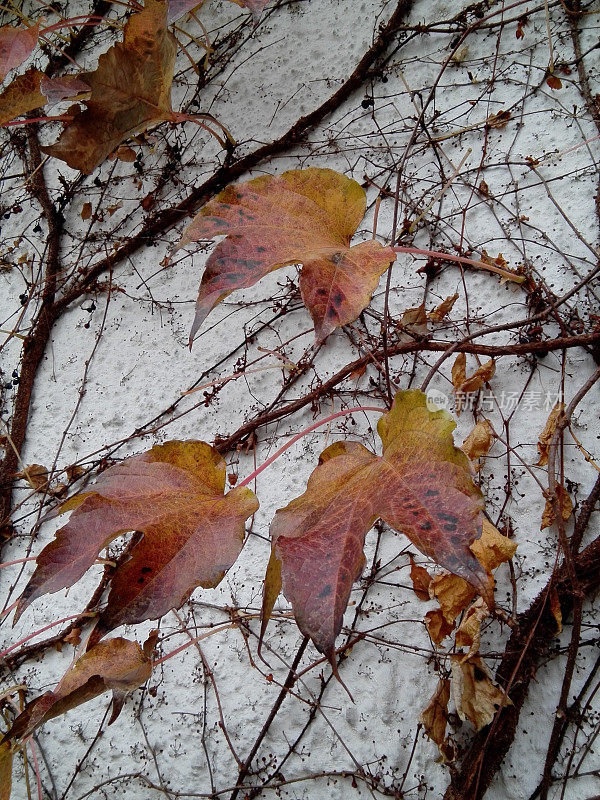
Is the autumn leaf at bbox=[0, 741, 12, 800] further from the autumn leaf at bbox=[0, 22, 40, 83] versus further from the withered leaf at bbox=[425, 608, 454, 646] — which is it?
the autumn leaf at bbox=[0, 22, 40, 83]

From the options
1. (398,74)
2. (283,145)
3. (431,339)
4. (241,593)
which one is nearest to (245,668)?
(241,593)

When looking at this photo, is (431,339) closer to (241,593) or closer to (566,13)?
(241,593)

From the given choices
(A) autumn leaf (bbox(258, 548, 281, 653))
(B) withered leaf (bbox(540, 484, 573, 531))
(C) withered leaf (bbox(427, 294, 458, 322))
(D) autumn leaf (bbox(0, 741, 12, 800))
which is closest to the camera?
(A) autumn leaf (bbox(258, 548, 281, 653))

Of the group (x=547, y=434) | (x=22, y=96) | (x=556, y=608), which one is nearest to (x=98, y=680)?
(x=556, y=608)

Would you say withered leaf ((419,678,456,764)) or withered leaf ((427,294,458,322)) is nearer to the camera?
withered leaf ((419,678,456,764))

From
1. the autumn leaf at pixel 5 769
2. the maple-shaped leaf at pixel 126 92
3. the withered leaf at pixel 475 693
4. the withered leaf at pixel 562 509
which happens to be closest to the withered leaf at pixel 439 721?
the withered leaf at pixel 475 693

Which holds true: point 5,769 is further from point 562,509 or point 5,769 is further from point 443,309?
point 443,309

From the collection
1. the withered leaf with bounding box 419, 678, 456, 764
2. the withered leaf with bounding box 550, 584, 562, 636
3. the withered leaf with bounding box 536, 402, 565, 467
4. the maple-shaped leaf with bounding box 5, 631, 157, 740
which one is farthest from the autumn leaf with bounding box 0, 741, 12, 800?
the withered leaf with bounding box 536, 402, 565, 467

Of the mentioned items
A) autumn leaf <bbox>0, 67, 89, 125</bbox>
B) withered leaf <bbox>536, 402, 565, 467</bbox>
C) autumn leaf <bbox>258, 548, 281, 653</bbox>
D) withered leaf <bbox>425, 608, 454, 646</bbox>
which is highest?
autumn leaf <bbox>0, 67, 89, 125</bbox>
